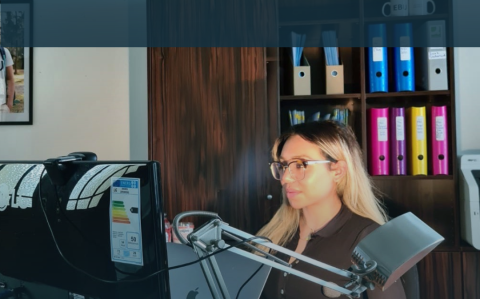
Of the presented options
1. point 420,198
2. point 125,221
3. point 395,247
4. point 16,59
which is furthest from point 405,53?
point 16,59

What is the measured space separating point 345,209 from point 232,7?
119 centimetres

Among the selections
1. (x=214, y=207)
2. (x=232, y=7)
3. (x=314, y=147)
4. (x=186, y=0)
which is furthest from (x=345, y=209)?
(x=186, y=0)

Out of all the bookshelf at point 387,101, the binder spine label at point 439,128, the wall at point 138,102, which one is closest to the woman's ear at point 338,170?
the bookshelf at point 387,101

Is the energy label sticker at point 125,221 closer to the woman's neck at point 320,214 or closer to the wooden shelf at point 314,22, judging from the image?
the woman's neck at point 320,214

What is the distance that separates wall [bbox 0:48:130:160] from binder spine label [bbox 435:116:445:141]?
5.82 feet

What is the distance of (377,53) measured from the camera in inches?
81.4

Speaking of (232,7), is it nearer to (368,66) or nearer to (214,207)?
(368,66)

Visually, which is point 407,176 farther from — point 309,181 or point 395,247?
point 395,247

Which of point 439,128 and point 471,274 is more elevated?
point 439,128

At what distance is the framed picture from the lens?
2496 mm

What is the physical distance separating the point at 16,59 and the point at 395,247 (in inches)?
104

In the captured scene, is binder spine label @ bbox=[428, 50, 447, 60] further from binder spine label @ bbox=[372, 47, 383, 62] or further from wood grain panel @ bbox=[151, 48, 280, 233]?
wood grain panel @ bbox=[151, 48, 280, 233]

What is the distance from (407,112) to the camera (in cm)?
212

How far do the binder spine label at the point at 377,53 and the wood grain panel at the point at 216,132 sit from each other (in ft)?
1.93
